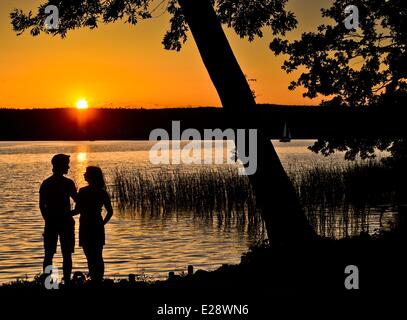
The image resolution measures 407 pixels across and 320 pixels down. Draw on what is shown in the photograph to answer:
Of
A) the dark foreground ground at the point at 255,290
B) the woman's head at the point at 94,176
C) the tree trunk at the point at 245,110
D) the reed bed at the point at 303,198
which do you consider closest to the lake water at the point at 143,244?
the reed bed at the point at 303,198

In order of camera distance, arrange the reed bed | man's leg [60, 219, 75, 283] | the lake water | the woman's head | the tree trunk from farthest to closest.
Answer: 1. the reed bed
2. the lake water
3. the tree trunk
4. man's leg [60, 219, 75, 283]
5. the woman's head

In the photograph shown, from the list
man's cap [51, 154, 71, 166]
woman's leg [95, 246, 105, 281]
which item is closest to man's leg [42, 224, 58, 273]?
woman's leg [95, 246, 105, 281]

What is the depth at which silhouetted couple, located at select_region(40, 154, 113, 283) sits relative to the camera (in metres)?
11.9

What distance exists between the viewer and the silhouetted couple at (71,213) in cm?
1195

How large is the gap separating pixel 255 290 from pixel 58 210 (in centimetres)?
348

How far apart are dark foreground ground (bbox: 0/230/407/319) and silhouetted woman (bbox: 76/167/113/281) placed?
1013 mm

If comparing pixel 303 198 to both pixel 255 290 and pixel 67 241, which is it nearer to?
pixel 67 241

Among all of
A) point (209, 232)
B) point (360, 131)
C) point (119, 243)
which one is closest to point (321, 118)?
point (360, 131)

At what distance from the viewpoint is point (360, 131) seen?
2331 centimetres

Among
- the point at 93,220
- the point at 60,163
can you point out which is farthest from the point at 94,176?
the point at 93,220

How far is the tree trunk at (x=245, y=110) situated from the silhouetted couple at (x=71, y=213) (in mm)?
3131

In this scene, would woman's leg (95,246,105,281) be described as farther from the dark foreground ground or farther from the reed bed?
the reed bed
